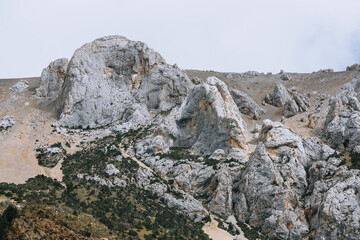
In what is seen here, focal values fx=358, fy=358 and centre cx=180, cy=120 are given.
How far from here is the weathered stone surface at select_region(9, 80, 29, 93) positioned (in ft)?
385

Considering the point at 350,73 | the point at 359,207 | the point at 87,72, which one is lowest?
the point at 359,207

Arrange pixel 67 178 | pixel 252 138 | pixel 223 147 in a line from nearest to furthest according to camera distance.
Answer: pixel 67 178 → pixel 223 147 → pixel 252 138

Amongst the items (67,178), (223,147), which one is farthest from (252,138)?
(67,178)

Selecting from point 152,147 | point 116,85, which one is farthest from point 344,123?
point 116,85

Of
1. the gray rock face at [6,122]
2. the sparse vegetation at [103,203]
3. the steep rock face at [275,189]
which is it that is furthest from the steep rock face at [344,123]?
the gray rock face at [6,122]

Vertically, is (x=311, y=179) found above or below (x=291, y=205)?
above

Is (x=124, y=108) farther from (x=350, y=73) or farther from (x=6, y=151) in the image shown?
(x=350, y=73)

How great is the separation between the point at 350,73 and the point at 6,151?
9938cm

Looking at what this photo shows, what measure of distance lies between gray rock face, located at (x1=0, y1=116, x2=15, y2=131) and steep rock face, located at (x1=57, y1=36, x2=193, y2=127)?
1171 centimetres

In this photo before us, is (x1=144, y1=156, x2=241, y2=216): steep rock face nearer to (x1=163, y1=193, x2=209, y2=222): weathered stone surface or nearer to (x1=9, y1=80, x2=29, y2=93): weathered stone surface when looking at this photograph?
(x1=163, y1=193, x2=209, y2=222): weathered stone surface

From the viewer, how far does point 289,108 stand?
3804 inches

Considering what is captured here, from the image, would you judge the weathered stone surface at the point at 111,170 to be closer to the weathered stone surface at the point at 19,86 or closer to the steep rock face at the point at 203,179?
the steep rock face at the point at 203,179

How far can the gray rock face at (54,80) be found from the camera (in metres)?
107

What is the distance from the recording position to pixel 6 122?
8744 centimetres
